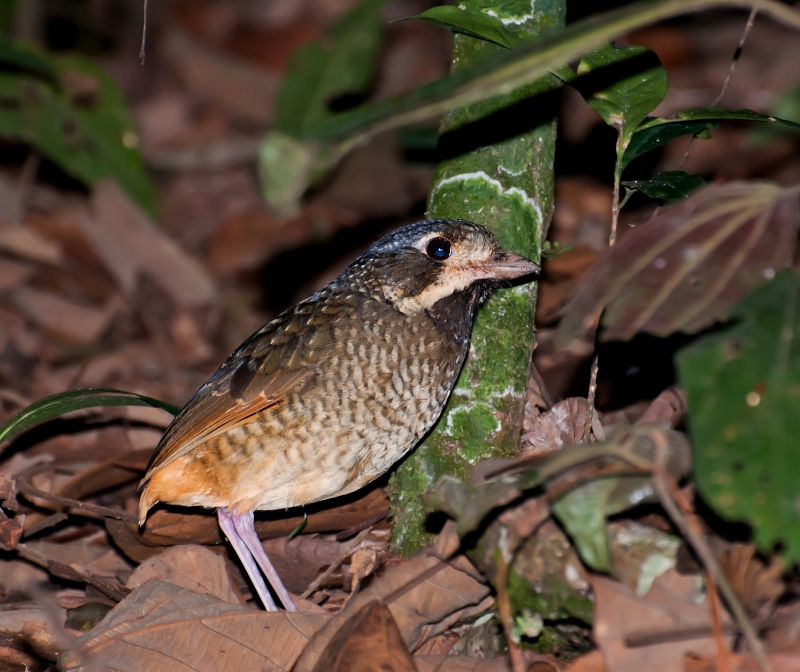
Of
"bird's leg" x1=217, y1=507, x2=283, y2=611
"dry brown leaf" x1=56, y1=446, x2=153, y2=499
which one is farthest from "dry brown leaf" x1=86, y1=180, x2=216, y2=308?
"bird's leg" x1=217, y1=507, x2=283, y2=611

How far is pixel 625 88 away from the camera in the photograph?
10.9 feet

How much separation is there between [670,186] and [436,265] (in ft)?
3.20

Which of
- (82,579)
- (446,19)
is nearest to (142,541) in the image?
(82,579)

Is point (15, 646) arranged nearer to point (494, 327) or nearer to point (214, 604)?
point (214, 604)

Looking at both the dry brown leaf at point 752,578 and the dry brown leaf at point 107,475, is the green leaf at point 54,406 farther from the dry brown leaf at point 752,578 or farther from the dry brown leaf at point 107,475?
the dry brown leaf at point 752,578

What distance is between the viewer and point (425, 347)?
3631 millimetres

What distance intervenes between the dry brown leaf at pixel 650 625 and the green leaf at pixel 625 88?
5.10ft

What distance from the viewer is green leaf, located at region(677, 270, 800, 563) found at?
2064 mm

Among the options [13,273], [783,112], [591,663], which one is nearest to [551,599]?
[591,663]

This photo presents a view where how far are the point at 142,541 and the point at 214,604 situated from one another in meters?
0.80

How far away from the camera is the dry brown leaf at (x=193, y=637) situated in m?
3.06

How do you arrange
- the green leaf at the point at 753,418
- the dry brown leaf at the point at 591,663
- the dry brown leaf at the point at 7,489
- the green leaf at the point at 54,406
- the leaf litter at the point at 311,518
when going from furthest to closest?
1. the green leaf at the point at 54,406
2. the dry brown leaf at the point at 7,489
3. the dry brown leaf at the point at 591,663
4. the leaf litter at the point at 311,518
5. the green leaf at the point at 753,418

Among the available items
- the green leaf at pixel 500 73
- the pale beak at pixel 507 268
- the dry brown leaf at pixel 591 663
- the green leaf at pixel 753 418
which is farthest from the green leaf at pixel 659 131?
the dry brown leaf at pixel 591 663

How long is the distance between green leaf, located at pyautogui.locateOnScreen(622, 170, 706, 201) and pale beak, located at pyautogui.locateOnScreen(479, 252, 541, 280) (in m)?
0.49
